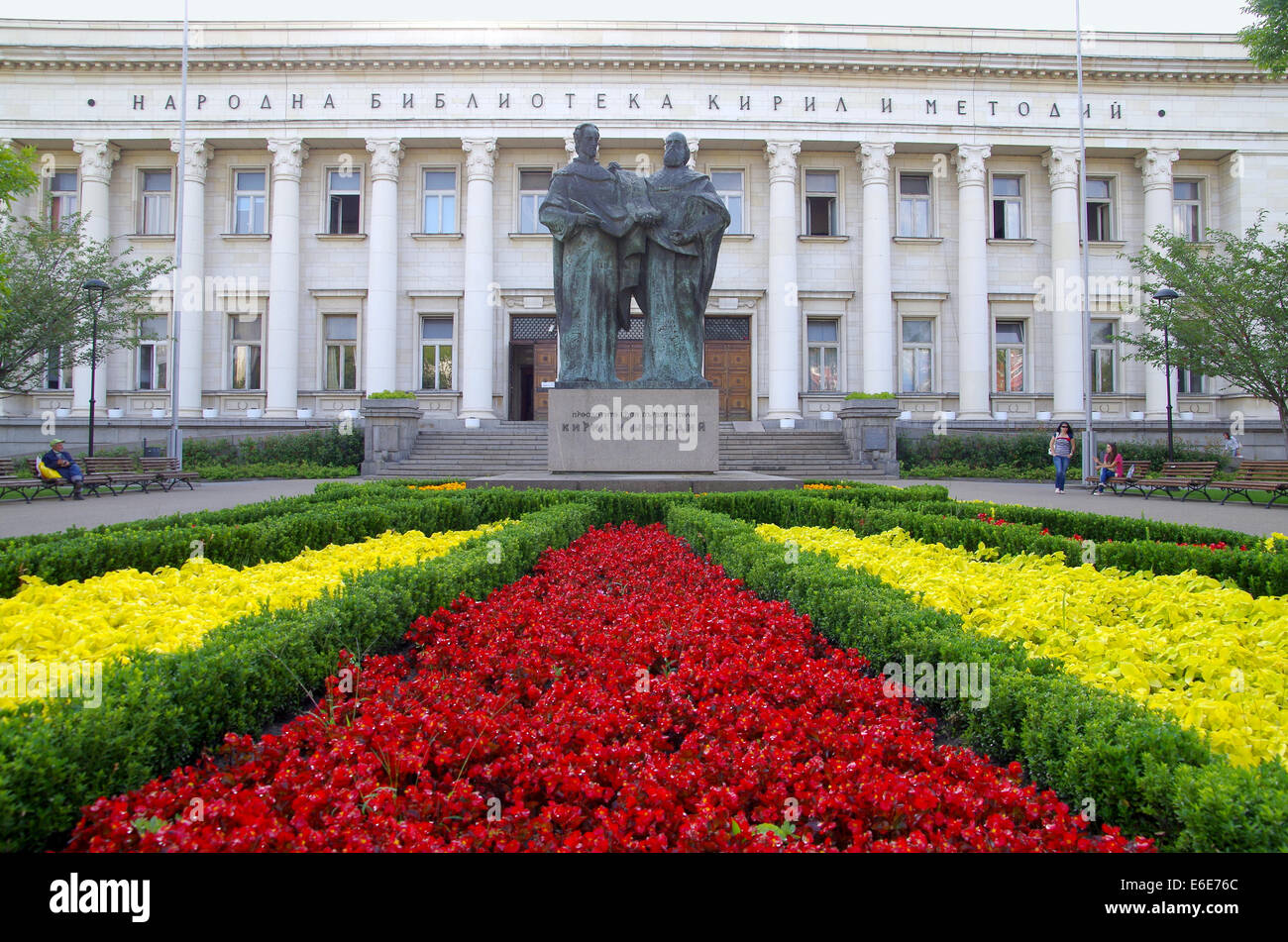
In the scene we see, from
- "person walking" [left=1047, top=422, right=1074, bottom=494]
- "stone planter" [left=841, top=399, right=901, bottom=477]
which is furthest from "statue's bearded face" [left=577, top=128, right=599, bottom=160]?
"person walking" [left=1047, top=422, right=1074, bottom=494]

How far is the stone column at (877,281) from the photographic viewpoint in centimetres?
2636

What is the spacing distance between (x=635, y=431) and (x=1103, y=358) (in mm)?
24059

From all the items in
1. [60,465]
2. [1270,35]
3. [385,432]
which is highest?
[1270,35]

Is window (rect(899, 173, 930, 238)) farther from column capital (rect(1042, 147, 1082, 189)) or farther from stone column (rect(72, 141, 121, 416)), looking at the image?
stone column (rect(72, 141, 121, 416))

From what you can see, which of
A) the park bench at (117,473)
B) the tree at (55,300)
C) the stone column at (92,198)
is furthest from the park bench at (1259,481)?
the stone column at (92,198)

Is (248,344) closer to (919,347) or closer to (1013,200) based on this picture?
(919,347)

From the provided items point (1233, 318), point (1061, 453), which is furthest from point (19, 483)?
point (1233, 318)

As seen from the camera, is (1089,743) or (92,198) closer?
(1089,743)

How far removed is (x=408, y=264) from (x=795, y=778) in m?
27.7

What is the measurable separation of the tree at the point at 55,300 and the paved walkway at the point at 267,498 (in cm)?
565

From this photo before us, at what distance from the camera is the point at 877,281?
26484mm

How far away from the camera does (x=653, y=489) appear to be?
32.9ft

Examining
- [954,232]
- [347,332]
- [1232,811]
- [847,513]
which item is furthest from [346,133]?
[1232,811]

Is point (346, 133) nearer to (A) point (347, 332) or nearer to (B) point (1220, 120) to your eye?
(A) point (347, 332)
